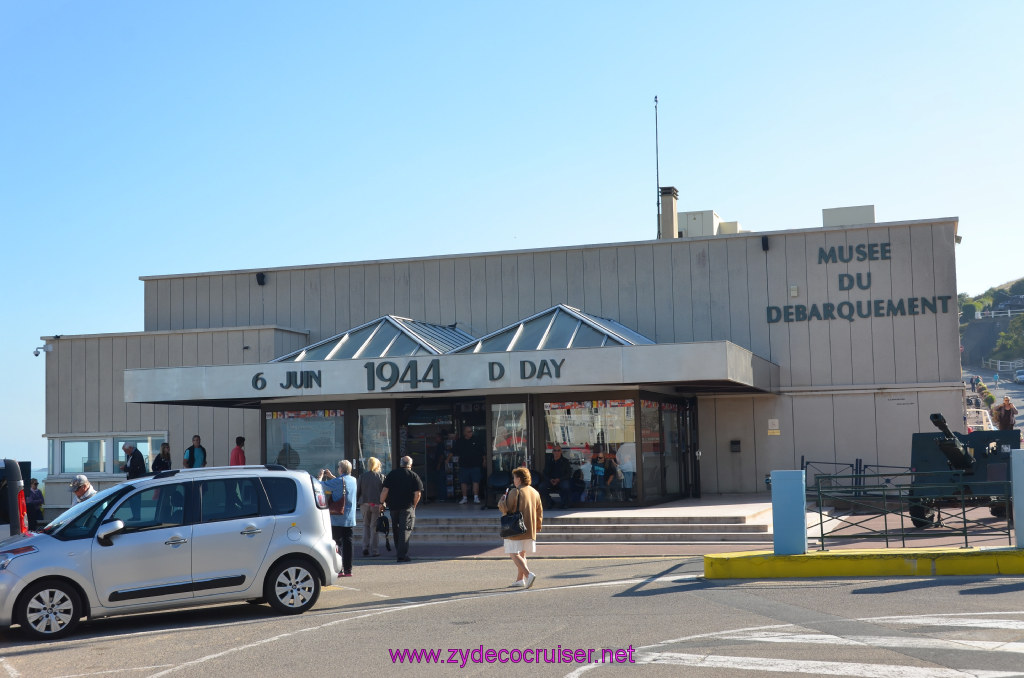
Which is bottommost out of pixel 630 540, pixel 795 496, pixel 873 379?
pixel 630 540

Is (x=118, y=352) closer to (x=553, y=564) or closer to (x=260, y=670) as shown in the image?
(x=553, y=564)

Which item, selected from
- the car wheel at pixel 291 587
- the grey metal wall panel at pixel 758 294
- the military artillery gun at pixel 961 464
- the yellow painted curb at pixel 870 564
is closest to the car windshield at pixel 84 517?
the car wheel at pixel 291 587

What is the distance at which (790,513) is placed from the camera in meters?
12.3

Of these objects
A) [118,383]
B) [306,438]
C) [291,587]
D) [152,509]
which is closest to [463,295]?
[306,438]

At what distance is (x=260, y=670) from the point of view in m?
8.01

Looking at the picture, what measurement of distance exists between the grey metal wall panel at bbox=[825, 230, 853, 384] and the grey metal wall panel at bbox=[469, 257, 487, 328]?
8445mm

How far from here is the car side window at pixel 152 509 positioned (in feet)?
34.1

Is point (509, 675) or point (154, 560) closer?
point (509, 675)

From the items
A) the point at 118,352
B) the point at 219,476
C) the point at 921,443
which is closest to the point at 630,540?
the point at 921,443

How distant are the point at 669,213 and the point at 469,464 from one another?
1018cm

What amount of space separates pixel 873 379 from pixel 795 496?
40.6 feet

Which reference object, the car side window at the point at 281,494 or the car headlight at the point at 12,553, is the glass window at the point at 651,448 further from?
the car headlight at the point at 12,553

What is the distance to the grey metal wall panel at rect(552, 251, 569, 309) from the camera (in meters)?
25.6

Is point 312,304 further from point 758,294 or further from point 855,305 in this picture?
point 855,305
